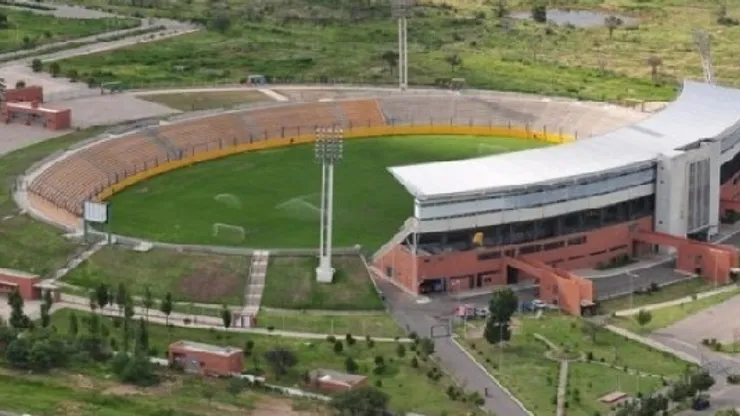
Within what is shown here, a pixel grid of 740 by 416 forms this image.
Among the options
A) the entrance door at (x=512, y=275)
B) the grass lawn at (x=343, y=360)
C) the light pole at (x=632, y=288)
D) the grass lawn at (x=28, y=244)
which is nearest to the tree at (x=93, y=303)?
the grass lawn at (x=343, y=360)

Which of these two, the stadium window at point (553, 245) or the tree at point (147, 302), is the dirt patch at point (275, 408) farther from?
the stadium window at point (553, 245)

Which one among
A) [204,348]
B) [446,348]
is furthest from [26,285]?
[446,348]

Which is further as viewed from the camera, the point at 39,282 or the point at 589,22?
the point at 589,22

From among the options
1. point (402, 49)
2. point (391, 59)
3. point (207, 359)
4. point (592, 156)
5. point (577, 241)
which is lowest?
point (207, 359)

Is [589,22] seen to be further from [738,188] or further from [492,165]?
[492,165]

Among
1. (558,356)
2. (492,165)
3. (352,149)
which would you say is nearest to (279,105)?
(352,149)

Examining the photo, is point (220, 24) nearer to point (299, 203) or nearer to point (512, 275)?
point (299, 203)

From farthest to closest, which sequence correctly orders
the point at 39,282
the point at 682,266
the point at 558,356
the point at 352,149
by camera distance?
the point at 352,149 → the point at 682,266 → the point at 39,282 → the point at 558,356

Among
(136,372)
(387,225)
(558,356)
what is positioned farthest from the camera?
(387,225)
